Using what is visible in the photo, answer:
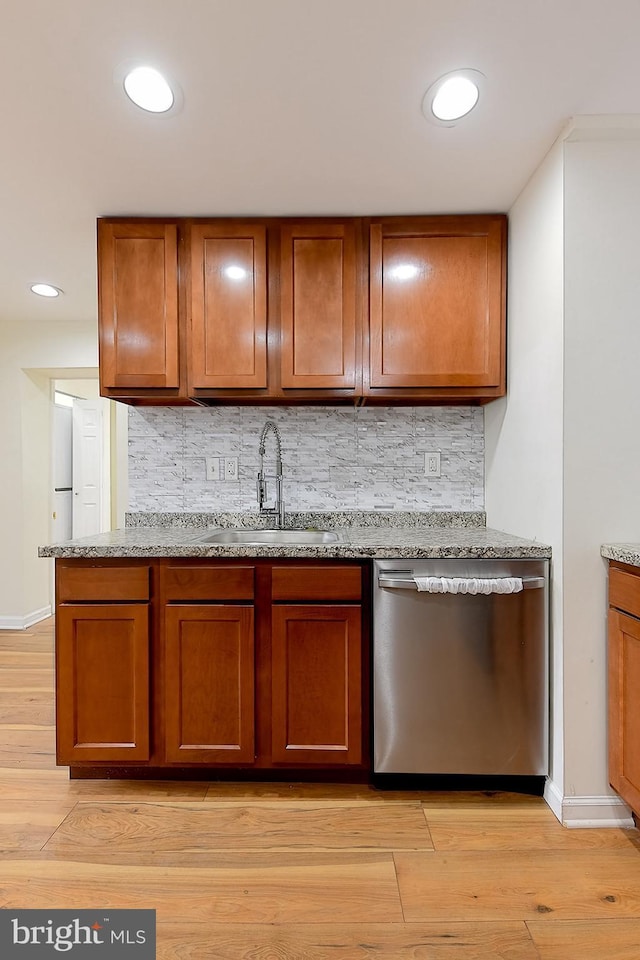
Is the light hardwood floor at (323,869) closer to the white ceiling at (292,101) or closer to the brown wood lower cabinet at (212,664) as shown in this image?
the brown wood lower cabinet at (212,664)

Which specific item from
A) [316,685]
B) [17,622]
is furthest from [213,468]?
[17,622]

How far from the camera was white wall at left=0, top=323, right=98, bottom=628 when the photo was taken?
157 inches

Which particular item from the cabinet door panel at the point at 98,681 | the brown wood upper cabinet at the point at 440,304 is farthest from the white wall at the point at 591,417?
the cabinet door panel at the point at 98,681

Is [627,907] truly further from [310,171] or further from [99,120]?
[99,120]

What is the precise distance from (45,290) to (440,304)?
240 centimetres

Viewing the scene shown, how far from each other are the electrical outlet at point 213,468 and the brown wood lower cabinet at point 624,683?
1777mm

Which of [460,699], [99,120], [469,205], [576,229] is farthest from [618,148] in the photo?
[460,699]

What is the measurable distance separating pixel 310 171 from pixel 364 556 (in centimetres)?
144

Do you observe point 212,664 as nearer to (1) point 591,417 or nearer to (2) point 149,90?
(1) point 591,417

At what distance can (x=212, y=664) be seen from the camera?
6.62 feet

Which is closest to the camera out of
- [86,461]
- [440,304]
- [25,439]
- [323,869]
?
[323,869]

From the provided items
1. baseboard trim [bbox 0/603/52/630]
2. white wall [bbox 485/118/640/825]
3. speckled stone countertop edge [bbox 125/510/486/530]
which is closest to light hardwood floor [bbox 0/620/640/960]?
white wall [bbox 485/118/640/825]

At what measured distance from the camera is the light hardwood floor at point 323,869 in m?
1.37

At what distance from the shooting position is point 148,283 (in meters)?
2.35
